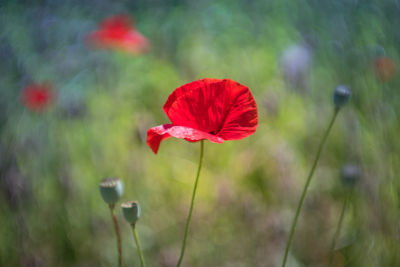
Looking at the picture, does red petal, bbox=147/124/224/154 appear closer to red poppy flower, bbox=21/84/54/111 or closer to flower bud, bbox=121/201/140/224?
flower bud, bbox=121/201/140/224

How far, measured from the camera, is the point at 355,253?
100 centimetres

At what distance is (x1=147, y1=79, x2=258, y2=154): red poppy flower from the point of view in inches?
20.1

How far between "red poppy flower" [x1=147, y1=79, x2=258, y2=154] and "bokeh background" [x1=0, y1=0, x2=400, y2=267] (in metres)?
0.40

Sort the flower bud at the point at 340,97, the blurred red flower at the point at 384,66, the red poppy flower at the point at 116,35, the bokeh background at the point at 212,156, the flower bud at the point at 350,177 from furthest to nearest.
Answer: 1. the red poppy flower at the point at 116,35
2. the blurred red flower at the point at 384,66
3. the bokeh background at the point at 212,156
4. the flower bud at the point at 350,177
5. the flower bud at the point at 340,97

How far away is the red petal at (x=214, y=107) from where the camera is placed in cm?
51

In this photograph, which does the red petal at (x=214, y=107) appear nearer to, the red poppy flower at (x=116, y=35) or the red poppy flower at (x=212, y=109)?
the red poppy flower at (x=212, y=109)

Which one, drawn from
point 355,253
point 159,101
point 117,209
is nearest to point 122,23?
point 159,101

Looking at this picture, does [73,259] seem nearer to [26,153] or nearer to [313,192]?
[26,153]

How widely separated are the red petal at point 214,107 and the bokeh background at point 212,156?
0.40m

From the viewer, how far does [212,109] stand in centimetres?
55

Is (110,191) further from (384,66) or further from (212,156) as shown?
(212,156)

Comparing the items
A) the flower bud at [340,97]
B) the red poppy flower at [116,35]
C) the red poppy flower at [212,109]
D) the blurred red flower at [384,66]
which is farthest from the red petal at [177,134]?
the red poppy flower at [116,35]

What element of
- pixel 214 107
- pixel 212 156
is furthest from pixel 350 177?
pixel 212 156

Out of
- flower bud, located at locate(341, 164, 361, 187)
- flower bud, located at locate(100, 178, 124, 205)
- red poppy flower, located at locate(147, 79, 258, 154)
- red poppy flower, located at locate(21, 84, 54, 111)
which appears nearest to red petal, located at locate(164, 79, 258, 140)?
red poppy flower, located at locate(147, 79, 258, 154)
